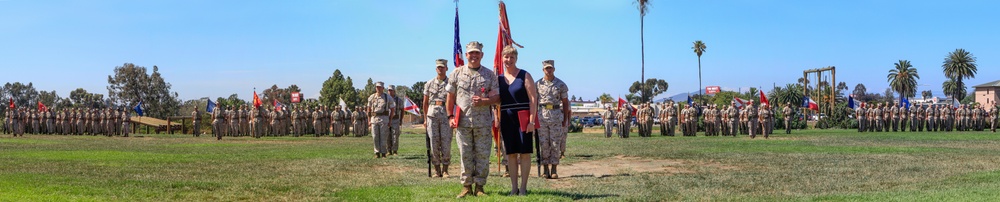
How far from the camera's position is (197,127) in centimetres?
4097

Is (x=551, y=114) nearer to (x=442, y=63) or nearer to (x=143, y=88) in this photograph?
(x=442, y=63)

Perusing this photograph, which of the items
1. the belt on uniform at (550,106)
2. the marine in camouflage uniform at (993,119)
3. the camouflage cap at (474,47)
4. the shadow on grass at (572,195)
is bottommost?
the shadow on grass at (572,195)

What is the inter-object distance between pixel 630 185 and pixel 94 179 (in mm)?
6847

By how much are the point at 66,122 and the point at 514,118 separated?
140ft

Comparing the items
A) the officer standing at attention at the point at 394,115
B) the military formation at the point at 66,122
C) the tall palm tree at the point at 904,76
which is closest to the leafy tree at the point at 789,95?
the tall palm tree at the point at 904,76

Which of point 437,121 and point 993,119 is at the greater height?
point 437,121

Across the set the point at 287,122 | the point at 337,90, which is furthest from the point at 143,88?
the point at 287,122

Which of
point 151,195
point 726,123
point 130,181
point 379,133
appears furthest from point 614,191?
point 726,123

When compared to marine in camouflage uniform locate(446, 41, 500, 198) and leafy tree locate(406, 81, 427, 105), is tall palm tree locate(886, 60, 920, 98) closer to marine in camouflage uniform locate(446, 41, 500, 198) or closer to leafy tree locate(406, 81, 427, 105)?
leafy tree locate(406, 81, 427, 105)

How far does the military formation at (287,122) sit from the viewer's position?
133 feet

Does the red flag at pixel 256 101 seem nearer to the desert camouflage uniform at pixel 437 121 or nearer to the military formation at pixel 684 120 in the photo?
the military formation at pixel 684 120

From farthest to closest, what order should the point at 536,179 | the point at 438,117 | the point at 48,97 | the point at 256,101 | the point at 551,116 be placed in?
the point at 48,97
the point at 256,101
the point at 551,116
the point at 536,179
the point at 438,117

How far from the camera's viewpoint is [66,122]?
4666 cm

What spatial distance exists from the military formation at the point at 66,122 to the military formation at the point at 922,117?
3376 centimetres
